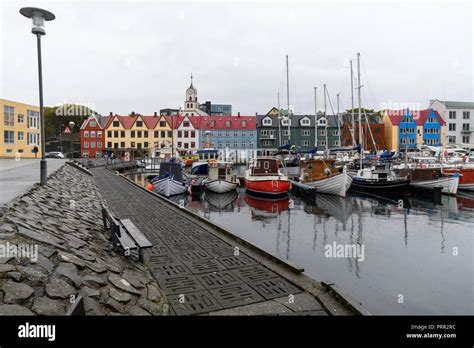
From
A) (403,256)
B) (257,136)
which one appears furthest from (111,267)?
(257,136)

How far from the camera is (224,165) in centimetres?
3869

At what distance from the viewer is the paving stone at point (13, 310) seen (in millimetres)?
4621

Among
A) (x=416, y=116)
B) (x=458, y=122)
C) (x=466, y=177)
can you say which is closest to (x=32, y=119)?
(x=466, y=177)

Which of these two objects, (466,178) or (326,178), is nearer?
(326,178)

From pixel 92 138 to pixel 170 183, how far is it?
197 feet

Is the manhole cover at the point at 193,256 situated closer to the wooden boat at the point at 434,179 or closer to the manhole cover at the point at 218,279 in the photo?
the manhole cover at the point at 218,279

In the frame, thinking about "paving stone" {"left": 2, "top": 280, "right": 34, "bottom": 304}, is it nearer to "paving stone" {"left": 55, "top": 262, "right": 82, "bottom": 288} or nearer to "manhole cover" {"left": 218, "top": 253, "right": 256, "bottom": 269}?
"paving stone" {"left": 55, "top": 262, "right": 82, "bottom": 288}

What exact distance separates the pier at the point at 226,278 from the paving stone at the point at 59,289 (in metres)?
1.86

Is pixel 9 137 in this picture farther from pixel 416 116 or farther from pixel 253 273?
pixel 416 116

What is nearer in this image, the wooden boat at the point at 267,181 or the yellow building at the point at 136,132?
the wooden boat at the point at 267,181

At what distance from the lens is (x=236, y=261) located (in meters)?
9.23

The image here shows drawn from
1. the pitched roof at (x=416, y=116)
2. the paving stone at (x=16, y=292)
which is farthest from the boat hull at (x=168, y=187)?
the pitched roof at (x=416, y=116)

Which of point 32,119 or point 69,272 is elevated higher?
point 32,119
